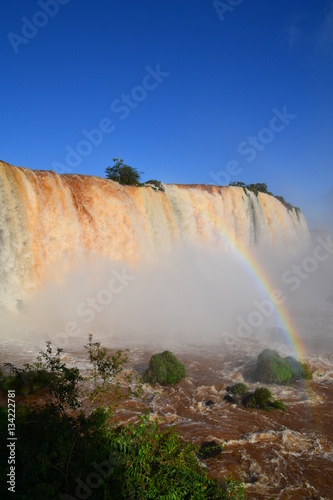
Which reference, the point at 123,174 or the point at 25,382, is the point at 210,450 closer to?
the point at 25,382

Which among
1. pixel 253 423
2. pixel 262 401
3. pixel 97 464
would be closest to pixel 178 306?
pixel 262 401

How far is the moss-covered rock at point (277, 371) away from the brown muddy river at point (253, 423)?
0.37 m

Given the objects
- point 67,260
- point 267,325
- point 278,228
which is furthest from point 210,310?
point 278,228

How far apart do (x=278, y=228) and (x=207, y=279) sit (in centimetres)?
2111

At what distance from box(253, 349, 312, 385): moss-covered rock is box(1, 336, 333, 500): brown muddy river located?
1.20ft

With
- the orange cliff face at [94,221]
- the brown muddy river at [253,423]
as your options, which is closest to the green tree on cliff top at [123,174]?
the orange cliff face at [94,221]

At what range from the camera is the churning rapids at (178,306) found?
26.7 ft

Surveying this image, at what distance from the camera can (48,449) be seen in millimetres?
4516

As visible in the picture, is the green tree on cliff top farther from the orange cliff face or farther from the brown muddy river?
the brown muddy river

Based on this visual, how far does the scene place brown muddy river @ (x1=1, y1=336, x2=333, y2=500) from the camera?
262 inches

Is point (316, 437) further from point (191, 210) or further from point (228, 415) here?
point (191, 210)

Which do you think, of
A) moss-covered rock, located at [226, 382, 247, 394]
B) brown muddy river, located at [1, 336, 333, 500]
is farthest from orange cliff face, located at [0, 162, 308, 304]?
moss-covered rock, located at [226, 382, 247, 394]

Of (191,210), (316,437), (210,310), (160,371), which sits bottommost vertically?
(316,437)

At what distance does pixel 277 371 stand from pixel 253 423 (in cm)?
338
